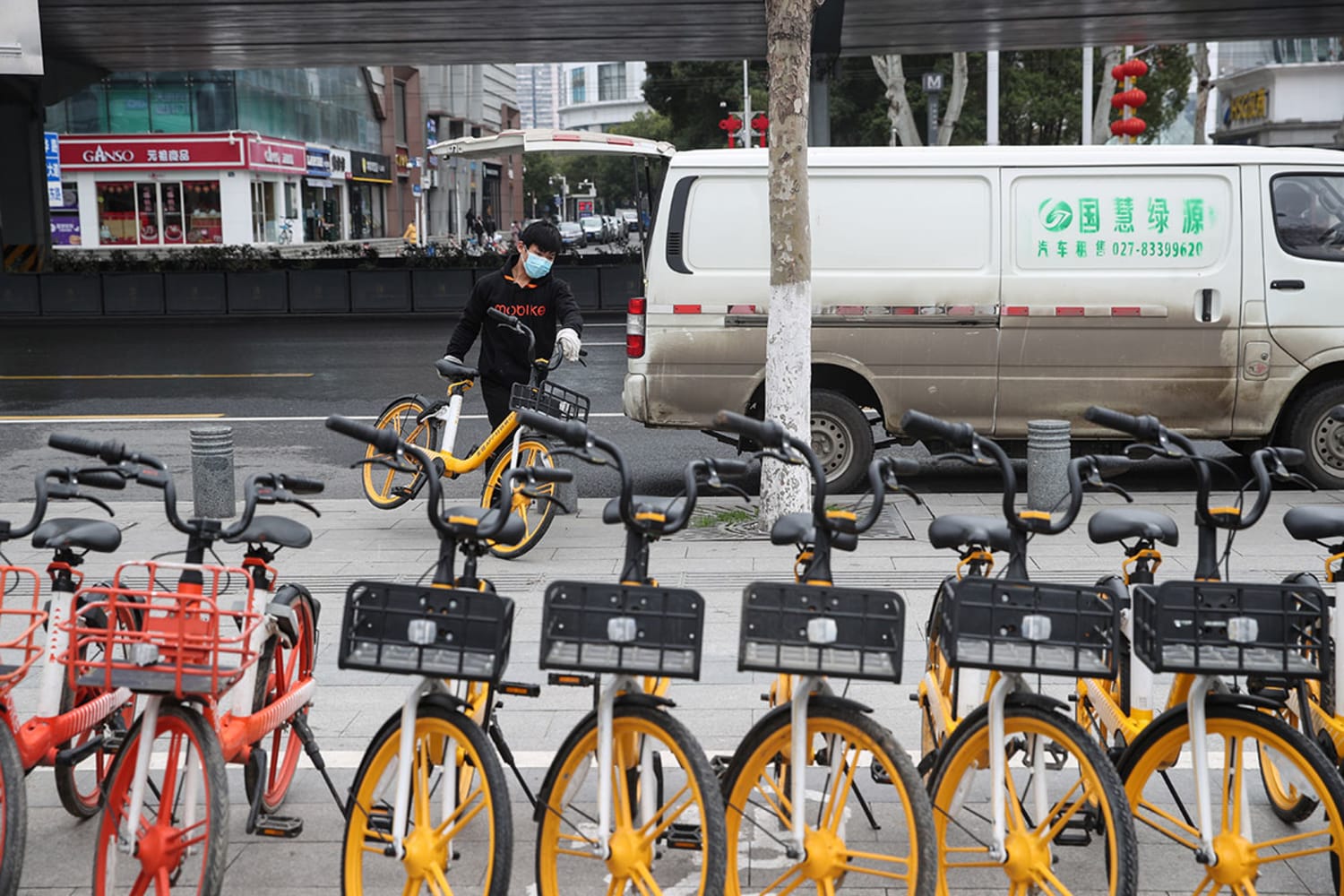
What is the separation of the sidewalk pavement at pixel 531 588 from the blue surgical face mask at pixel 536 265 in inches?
59.2

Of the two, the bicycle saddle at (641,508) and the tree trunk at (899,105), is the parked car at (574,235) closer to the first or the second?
the tree trunk at (899,105)

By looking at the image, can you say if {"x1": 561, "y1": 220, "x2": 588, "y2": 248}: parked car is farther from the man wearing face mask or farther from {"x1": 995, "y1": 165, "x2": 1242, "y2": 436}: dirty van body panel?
the man wearing face mask

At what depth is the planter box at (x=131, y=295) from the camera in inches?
1032

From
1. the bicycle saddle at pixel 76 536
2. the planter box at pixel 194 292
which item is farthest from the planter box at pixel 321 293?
the bicycle saddle at pixel 76 536

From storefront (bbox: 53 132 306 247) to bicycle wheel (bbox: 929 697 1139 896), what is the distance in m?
44.6

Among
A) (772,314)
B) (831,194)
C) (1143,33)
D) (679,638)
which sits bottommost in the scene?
(679,638)

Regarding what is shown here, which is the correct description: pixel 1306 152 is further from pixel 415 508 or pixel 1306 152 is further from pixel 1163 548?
pixel 415 508

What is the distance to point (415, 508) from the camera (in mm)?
9672

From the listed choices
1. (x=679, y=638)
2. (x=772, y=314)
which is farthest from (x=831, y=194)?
(x=679, y=638)

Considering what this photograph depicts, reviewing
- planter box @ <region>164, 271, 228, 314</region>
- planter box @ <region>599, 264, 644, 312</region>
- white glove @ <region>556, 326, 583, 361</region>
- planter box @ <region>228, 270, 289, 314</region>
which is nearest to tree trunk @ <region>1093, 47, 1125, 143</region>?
planter box @ <region>599, 264, 644, 312</region>

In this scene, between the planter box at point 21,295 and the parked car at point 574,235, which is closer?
the planter box at point 21,295

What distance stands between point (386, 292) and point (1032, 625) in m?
23.7

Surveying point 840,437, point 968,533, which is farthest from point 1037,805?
point 840,437

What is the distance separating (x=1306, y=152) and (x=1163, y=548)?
3.11 meters
